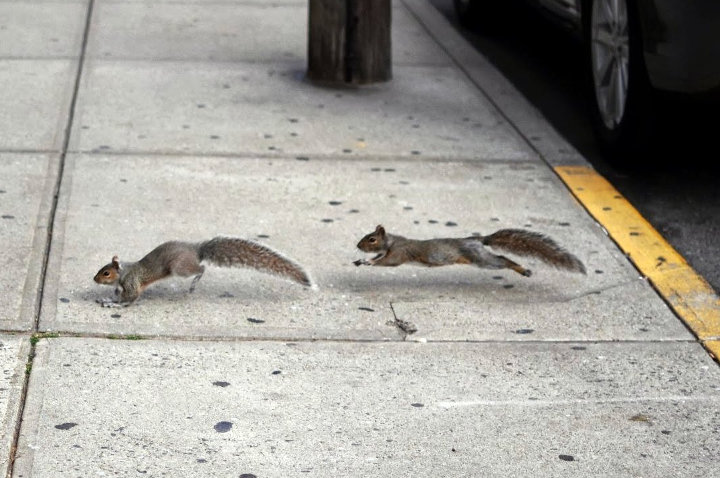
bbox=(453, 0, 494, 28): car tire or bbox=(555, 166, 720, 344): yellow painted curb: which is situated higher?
bbox=(453, 0, 494, 28): car tire

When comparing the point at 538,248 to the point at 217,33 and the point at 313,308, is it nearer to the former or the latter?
the point at 313,308

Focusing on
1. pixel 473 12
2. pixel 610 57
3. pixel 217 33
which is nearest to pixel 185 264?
pixel 610 57

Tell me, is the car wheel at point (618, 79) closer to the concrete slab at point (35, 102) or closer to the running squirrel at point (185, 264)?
the running squirrel at point (185, 264)

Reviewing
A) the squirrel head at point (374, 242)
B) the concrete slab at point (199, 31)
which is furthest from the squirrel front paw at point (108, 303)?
the concrete slab at point (199, 31)

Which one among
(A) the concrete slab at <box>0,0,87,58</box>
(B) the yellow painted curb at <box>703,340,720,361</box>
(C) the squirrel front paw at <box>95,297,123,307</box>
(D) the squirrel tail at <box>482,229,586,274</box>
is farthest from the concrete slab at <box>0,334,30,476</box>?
(A) the concrete slab at <box>0,0,87,58</box>

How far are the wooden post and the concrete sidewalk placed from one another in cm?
13

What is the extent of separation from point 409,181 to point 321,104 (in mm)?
1528

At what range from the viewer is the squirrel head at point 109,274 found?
464cm

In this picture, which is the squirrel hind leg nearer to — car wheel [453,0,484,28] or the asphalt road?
the asphalt road

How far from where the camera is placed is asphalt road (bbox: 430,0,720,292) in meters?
5.92

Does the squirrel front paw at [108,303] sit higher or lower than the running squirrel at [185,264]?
lower

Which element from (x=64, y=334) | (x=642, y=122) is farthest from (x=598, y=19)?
(x=64, y=334)

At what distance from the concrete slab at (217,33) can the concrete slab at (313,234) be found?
237 cm

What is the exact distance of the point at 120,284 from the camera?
15.3 feet
